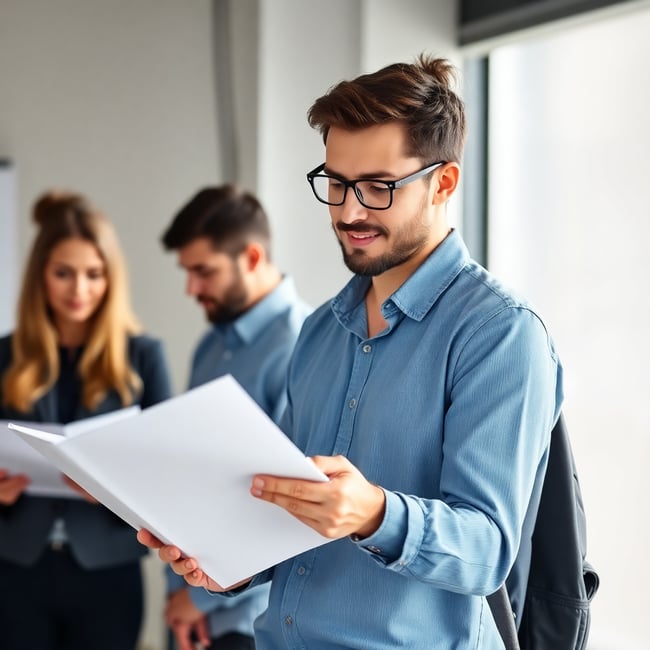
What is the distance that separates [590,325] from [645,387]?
21 cm

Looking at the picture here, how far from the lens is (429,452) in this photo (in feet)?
3.91

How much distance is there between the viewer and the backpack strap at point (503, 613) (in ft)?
4.07

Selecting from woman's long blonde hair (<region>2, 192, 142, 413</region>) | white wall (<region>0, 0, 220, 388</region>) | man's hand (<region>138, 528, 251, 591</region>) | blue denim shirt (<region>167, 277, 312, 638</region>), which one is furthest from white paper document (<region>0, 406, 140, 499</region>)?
white wall (<region>0, 0, 220, 388</region>)

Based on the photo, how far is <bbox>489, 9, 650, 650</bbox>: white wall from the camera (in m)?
2.09

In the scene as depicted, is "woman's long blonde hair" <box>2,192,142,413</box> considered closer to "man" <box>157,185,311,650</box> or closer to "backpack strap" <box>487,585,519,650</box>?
"man" <box>157,185,311,650</box>

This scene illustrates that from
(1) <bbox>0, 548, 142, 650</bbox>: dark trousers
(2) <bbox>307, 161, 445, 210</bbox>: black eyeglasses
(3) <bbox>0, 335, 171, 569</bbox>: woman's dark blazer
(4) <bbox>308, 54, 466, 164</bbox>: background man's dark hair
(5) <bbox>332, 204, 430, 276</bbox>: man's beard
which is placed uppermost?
(4) <bbox>308, 54, 466, 164</bbox>: background man's dark hair

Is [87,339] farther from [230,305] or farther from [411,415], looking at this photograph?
[411,415]

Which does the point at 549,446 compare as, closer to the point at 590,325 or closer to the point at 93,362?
the point at 590,325

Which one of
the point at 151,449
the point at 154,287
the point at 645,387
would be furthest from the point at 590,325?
the point at 154,287

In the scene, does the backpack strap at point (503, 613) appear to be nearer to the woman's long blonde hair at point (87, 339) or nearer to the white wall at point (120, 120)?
the woman's long blonde hair at point (87, 339)

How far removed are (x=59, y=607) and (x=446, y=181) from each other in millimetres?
1585

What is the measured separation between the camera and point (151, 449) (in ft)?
3.45

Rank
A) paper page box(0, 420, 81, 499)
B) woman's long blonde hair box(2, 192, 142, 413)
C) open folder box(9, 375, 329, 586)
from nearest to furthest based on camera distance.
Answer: open folder box(9, 375, 329, 586)
paper page box(0, 420, 81, 499)
woman's long blonde hair box(2, 192, 142, 413)

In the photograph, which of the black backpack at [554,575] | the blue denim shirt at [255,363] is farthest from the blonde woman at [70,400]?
the black backpack at [554,575]
